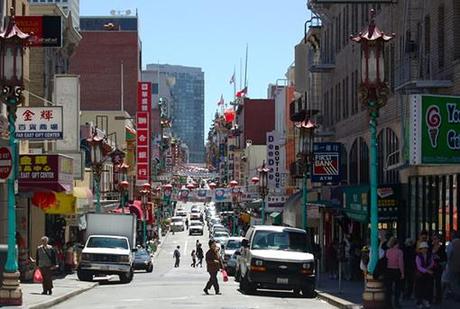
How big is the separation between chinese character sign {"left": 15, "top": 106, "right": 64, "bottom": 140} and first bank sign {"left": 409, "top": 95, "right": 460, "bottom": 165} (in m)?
17.7

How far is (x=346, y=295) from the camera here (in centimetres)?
3059

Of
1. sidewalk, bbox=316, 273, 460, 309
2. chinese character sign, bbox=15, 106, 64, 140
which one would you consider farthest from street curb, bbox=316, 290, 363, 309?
chinese character sign, bbox=15, 106, 64, 140

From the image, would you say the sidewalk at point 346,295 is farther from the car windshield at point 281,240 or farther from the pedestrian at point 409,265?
the car windshield at point 281,240

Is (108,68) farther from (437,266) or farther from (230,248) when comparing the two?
(437,266)

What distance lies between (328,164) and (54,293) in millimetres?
19049

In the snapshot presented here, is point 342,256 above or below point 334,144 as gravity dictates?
below

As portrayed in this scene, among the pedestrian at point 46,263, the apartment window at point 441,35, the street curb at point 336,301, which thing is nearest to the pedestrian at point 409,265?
the street curb at point 336,301

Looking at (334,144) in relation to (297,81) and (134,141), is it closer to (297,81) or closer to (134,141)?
(297,81)

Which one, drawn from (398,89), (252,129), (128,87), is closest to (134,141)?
(128,87)

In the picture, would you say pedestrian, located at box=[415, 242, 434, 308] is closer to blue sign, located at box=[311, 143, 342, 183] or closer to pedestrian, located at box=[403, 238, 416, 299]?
pedestrian, located at box=[403, 238, 416, 299]

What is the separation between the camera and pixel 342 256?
41.0 metres

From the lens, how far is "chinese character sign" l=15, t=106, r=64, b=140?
38.8 meters

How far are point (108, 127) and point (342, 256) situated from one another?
54.6 m

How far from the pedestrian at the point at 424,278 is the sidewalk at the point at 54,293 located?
28.7 feet
